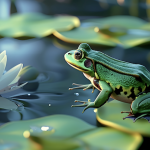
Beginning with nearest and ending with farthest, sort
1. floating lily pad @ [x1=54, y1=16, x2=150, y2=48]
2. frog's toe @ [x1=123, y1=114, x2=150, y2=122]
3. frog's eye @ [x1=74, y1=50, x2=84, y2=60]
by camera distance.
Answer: frog's toe @ [x1=123, y1=114, x2=150, y2=122], frog's eye @ [x1=74, y1=50, x2=84, y2=60], floating lily pad @ [x1=54, y1=16, x2=150, y2=48]

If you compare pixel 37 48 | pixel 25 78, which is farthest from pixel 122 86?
pixel 37 48

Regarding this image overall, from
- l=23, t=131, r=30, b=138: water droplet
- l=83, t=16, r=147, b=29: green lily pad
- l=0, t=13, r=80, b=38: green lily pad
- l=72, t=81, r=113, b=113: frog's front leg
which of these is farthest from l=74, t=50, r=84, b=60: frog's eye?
l=83, t=16, r=147, b=29: green lily pad

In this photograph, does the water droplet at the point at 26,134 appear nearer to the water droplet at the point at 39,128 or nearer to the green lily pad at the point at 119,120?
the water droplet at the point at 39,128

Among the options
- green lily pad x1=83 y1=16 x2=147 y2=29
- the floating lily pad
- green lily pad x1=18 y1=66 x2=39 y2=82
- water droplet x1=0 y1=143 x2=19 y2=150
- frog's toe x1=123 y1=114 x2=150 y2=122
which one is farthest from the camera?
green lily pad x1=83 y1=16 x2=147 y2=29

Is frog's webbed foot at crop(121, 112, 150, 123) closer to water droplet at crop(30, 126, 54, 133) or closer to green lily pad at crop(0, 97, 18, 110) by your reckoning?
water droplet at crop(30, 126, 54, 133)

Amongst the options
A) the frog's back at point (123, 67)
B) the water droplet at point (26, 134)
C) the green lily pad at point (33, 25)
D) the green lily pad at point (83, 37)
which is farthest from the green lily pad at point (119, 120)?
the green lily pad at point (33, 25)

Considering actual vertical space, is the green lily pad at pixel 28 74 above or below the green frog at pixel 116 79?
below
